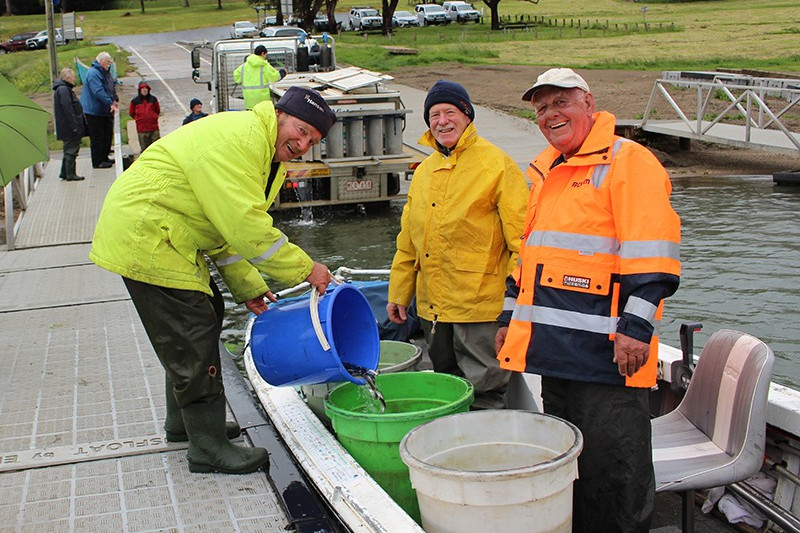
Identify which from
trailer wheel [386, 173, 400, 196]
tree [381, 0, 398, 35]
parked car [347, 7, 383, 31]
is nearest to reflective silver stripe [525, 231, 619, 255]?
trailer wheel [386, 173, 400, 196]

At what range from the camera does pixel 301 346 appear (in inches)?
171

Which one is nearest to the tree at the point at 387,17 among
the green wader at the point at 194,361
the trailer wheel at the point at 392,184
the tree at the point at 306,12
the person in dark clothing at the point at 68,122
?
the tree at the point at 306,12

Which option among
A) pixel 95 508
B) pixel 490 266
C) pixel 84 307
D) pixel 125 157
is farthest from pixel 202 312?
pixel 125 157

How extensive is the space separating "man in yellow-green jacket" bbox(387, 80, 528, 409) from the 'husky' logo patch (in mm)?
980

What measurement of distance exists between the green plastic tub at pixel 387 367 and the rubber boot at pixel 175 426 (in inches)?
16.8

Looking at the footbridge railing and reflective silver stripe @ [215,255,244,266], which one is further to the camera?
the footbridge railing

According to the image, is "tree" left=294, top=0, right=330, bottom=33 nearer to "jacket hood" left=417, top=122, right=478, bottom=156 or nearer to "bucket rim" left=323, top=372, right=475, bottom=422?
"jacket hood" left=417, top=122, right=478, bottom=156

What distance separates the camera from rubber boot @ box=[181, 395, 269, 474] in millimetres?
4379

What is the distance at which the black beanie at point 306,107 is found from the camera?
4.09 metres

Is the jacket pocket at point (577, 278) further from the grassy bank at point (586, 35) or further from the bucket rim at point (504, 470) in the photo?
the grassy bank at point (586, 35)

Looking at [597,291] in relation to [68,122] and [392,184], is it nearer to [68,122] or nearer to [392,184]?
[392,184]

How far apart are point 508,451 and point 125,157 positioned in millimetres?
14941

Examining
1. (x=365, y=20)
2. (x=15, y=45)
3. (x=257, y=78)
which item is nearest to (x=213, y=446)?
(x=257, y=78)

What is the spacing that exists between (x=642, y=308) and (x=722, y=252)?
8.41 m
